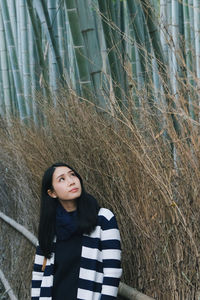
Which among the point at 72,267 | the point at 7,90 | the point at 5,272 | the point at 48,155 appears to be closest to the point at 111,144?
the point at 72,267

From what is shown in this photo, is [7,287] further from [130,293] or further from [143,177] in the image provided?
[143,177]

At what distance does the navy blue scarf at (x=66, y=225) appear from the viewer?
2393 millimetres

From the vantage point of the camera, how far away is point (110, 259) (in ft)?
7.52

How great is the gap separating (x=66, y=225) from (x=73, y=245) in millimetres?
84

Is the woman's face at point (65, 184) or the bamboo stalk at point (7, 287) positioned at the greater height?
the woman's face at point (65, 184)

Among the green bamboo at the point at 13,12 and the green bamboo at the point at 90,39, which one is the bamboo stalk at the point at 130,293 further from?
the green bamboo at the point at 13,12

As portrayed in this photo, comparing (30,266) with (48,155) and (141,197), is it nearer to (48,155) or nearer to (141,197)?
(48,155)

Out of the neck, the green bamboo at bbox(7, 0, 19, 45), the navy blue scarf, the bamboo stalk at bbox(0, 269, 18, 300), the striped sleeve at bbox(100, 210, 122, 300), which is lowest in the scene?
the bamboo stalk at bbox(0, 269, 18, 300)

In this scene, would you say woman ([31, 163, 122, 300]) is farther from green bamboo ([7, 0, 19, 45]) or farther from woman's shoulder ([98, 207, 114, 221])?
green bamboo ([7, 0, 19, 45])

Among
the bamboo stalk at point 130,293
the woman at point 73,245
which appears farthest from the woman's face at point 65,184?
the bamboo stalk at point 130,293

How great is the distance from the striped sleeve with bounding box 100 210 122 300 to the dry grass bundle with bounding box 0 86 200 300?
0.51 ft

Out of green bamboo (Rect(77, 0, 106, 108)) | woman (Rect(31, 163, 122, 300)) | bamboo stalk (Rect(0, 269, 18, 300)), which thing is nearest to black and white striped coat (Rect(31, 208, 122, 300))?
woman (Rect(31, 163, 122, 300))

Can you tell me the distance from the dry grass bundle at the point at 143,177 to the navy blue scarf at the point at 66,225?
0.84 feet

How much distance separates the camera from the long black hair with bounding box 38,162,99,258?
7.66ft
